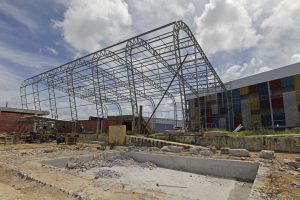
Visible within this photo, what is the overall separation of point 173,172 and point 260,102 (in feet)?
69.2

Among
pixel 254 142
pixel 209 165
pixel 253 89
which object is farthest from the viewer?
pixel 253 89

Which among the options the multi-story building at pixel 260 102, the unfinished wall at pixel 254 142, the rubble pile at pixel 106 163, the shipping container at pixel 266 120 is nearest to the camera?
the rubble pile at pixel 106 163

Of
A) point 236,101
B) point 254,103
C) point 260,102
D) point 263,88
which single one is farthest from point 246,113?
point 263,88

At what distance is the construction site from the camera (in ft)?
22.9

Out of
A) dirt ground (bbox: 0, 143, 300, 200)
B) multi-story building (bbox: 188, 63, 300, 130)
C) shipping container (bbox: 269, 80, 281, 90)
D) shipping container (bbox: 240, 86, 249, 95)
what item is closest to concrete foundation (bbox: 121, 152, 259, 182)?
dirt ground (bbox: 0, 143, 300, 200)

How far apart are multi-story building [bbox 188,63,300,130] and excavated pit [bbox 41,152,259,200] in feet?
46.2

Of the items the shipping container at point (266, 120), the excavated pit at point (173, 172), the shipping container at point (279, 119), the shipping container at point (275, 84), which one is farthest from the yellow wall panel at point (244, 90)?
the excavated pit at point (173, 172)

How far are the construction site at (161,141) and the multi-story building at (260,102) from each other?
0.11m

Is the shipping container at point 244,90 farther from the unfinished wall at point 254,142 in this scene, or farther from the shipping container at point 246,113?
the unfinished wall at point 254,142

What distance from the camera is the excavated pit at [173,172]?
9023 millimetres

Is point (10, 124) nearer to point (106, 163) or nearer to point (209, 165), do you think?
point (106, 163)

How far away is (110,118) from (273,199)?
85.7 ft

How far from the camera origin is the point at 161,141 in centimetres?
1859

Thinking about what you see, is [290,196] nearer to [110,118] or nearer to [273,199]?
[273,199]
